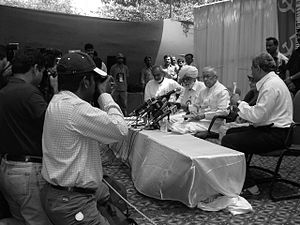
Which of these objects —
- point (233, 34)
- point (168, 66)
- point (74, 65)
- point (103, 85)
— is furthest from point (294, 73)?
point (168, 66)

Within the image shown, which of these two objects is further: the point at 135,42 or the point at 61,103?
the point at 135,42

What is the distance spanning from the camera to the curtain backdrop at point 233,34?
720 centimetres

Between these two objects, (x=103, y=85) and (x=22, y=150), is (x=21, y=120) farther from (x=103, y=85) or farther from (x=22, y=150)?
(x=103, y=85)

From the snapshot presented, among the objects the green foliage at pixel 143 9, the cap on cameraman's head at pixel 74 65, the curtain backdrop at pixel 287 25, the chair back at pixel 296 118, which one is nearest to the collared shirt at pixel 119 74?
the curtain backdrop at pixel 287 25

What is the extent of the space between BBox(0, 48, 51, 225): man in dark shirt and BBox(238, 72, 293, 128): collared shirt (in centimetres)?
213

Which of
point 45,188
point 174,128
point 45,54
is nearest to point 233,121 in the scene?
point 174,128

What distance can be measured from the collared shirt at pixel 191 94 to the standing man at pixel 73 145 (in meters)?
3.50

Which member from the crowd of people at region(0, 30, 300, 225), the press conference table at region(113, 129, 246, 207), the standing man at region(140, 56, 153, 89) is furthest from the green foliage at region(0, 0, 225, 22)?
the crowd of people at region(0, 30, 300, 225)

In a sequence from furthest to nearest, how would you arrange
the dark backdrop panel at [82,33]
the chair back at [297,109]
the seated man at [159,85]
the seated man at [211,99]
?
1. the dark backdrop panel at [82,33]
2. the seated man at [159,85]
3. the seated man at [211,99]
4. the chair back at [297,109]

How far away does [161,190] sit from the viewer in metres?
3.38

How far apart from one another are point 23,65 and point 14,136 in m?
0.42

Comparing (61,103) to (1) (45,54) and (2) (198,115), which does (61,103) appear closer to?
(1) (45,54)

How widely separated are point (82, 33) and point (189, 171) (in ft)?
23.8

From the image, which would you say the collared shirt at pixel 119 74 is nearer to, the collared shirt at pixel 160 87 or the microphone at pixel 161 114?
the collared shirt at pixel 160 87
